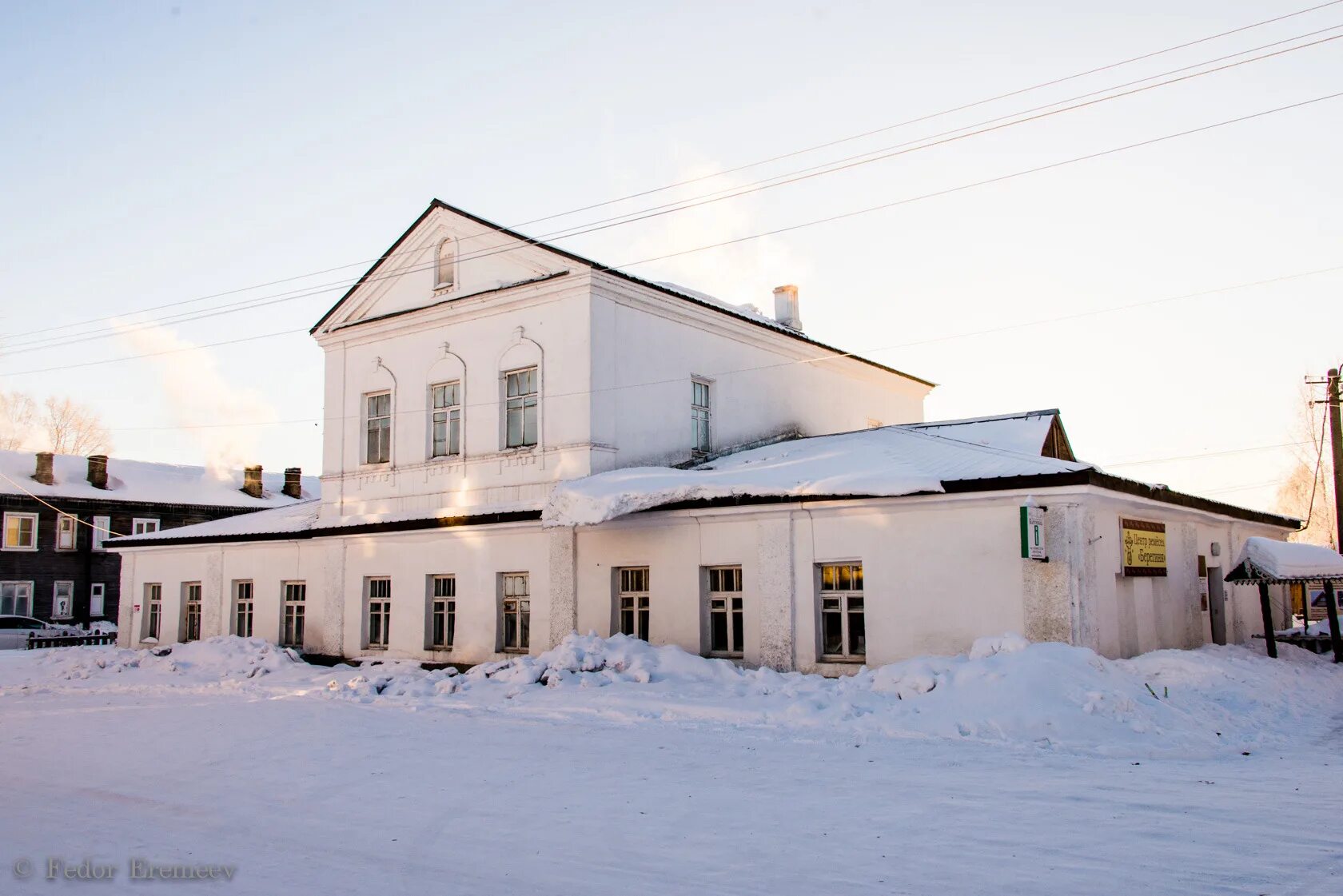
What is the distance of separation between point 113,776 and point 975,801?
8327 mm

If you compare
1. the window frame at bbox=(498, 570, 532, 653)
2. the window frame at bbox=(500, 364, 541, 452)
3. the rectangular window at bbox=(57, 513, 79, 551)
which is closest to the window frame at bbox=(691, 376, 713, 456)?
the window frame at bbox=(500, 364, 541, 452)

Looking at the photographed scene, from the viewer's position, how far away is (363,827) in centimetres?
799

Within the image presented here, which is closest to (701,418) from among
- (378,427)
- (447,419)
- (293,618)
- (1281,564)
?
(447,419)

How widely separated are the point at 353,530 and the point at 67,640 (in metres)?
21.7

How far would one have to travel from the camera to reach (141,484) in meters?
52.2

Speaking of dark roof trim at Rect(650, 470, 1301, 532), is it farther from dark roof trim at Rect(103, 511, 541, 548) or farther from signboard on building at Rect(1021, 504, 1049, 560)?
dark roof trim at Rect(103, 511, 541, 548)

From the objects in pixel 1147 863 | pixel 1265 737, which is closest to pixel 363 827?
pixel 1147 863

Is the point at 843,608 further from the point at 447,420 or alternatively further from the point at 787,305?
the point at 787,305

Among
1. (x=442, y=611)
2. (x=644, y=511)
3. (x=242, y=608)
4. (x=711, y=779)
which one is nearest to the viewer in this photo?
(x=711, y=779)

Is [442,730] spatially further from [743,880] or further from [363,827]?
[743,880]

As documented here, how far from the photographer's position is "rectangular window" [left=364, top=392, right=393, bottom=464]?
78.9 feet

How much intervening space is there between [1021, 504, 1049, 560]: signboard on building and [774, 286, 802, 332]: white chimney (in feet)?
47.5

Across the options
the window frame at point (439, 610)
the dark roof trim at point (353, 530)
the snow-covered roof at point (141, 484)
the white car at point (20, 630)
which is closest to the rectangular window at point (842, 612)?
the dark roof trim at point (353, 530)

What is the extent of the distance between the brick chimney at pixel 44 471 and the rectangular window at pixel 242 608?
1110 inches
